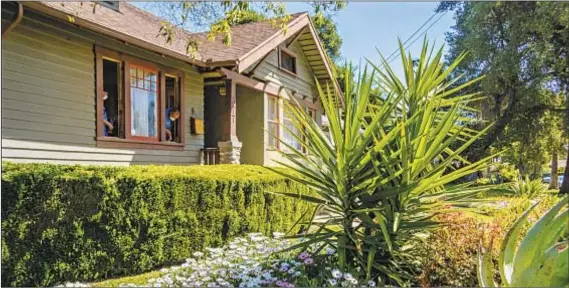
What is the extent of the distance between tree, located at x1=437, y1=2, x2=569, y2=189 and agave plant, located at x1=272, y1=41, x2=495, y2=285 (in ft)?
16.1

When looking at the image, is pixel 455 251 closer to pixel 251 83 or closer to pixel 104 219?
Answer: pixel 104 219

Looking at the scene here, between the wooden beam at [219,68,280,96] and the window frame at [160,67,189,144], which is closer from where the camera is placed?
the window frame at [160,67,189,144]

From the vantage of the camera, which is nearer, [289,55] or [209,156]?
[209,156]

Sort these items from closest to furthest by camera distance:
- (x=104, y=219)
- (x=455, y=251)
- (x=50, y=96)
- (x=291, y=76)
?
(x=455, y=251), (x=104, y=219), (x=50, y=96), (x=291, y=76)

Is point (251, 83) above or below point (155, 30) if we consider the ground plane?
below

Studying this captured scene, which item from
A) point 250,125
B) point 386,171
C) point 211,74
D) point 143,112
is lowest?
point 386,171

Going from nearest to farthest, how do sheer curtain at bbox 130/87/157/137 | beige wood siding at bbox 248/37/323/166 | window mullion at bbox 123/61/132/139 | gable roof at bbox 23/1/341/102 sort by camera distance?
1. gable roof at bbox 23/1/341/102
2. window mullion at bbox 123/61/132/139
3. sheer curtain at bbox 130/87/157/137
4. beige wood siding at bbox 248/37/323/166

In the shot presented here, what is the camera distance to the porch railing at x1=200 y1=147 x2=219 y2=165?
27.2ft

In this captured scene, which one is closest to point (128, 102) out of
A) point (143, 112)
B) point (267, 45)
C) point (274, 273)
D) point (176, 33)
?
point (143, 112)

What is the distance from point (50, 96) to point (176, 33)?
7.13 feet

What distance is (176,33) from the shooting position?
6.40 meters

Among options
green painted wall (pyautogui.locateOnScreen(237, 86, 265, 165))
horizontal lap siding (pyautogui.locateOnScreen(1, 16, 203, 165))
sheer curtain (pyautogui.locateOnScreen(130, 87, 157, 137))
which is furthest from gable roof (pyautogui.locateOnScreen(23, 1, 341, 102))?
green painted wall (pyautogui.locateOnScreen(237, 86, 265, 165))

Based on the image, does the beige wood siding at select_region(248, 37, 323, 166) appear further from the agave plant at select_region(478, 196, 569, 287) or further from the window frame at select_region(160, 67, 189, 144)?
the agave plant at select_region(478, 196, 569, 287)

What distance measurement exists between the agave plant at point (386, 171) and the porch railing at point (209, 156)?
18.7 ft
